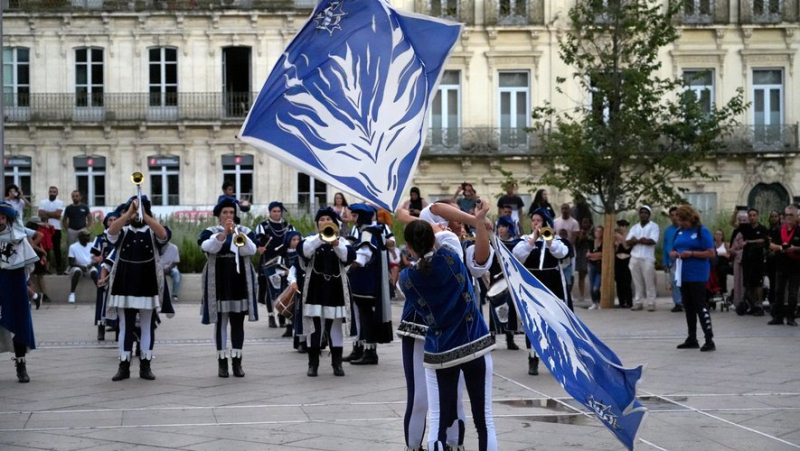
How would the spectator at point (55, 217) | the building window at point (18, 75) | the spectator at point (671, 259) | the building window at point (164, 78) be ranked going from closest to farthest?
1. the spectator at point (671, 259)
2. the spectator at point (55, 217)
3. the building window at point (164, 78)
4. the building window at point (18, 75)

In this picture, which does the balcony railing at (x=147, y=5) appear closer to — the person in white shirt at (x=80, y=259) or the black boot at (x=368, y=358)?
the person in white shirt at (x=80, y=259)

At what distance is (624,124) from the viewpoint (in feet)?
82.9

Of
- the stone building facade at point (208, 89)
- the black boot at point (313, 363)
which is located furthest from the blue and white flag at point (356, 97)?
the stone building facade at point (208, 89)

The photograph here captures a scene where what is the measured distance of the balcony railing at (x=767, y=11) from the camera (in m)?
44.8

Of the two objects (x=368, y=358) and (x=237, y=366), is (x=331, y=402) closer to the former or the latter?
(x=237, y=366)

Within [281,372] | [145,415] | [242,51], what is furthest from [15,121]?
[145,415]

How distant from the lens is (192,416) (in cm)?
1149

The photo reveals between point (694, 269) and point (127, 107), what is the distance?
31.1 meters

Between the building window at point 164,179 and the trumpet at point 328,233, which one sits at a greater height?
the building window at point 164,179

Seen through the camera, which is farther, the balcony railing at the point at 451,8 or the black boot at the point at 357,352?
the balcony railing at the point at 451,8

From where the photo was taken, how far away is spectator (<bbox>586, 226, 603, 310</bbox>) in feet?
82.8

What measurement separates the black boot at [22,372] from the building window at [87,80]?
104 feet

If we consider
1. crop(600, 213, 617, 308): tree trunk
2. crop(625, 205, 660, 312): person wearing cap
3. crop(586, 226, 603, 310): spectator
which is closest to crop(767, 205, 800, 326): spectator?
crop(625, 205, 660, 312): person wearing cap

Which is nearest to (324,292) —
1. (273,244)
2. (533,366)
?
(533,366)
